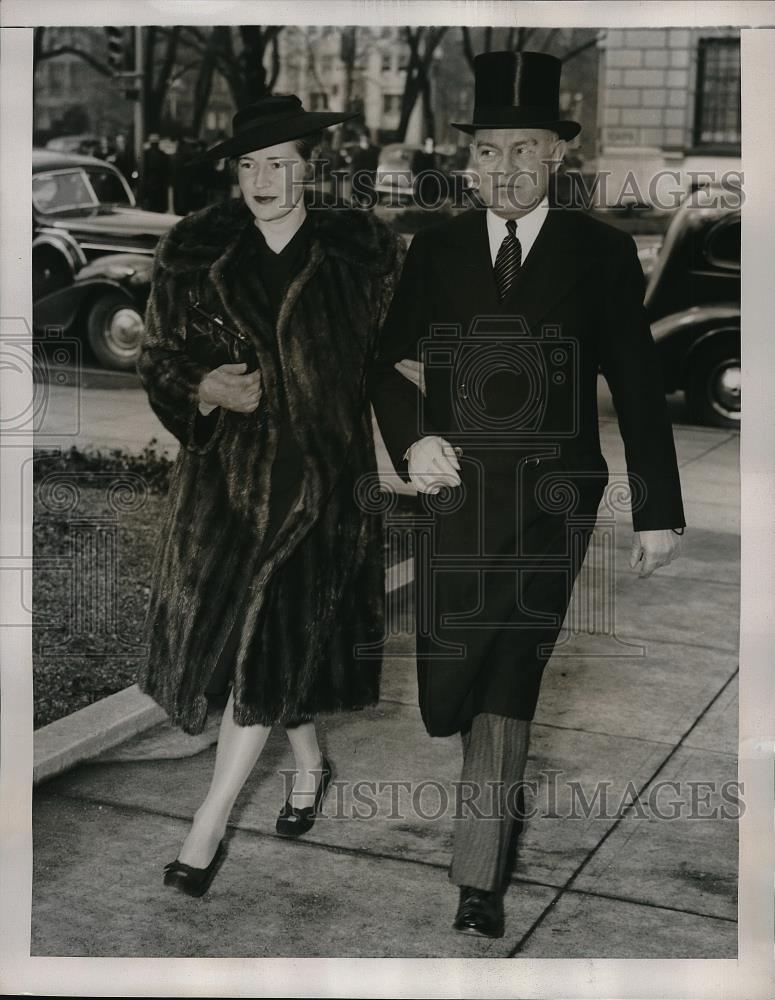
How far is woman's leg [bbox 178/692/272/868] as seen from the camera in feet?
14.9

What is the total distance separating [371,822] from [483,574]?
888 mm

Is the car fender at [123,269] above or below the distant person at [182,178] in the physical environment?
below

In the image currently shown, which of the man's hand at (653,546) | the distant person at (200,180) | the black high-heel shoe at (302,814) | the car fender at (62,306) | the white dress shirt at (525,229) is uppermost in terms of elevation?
the distant person at (200,180)

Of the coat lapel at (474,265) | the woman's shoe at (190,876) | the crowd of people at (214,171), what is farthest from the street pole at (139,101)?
the woman's shoe at (190,876)

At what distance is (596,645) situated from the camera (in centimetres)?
468

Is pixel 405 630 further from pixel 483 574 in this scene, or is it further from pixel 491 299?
pixel 491 299

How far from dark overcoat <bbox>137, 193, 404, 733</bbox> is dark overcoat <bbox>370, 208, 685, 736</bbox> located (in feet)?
0.48

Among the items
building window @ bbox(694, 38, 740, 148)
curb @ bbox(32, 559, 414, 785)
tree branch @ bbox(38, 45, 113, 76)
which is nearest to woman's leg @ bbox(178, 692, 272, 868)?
curb @ bbox(32, 559, 414, 785)

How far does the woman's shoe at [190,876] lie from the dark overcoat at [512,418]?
84 cm

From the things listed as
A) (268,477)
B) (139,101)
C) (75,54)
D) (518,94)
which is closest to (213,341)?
(268,477)

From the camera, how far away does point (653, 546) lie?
4.55 meters

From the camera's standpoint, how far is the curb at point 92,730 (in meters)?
4.71

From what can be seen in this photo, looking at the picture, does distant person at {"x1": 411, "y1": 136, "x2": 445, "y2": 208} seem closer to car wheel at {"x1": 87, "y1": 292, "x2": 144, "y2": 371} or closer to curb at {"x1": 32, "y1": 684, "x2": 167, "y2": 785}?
car wheel at {"x1": 87, "y1": 292, "x2": 144, "y2": 371}

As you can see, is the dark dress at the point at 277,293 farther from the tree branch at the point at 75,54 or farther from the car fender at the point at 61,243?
the tree branch at the point at 75,54
